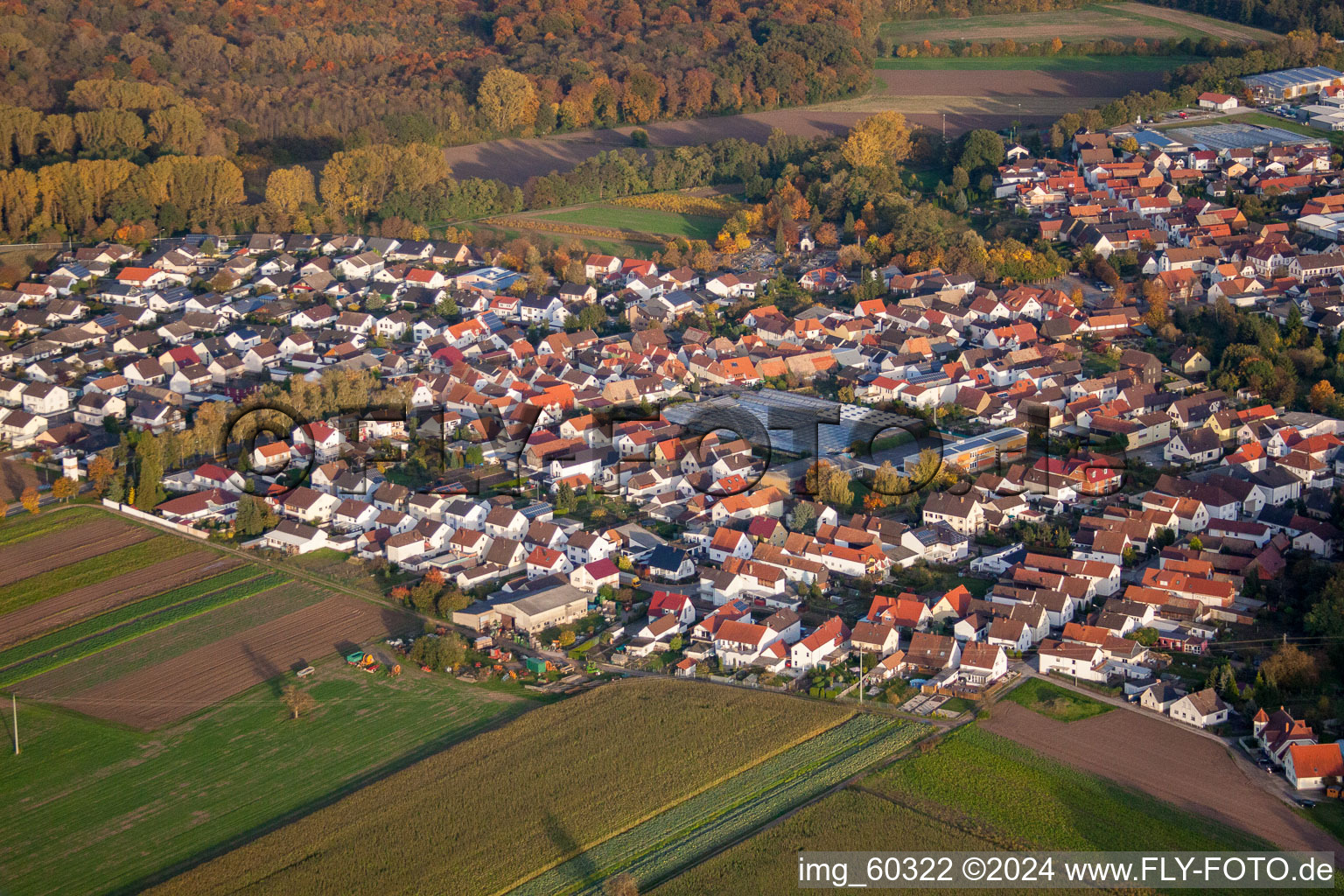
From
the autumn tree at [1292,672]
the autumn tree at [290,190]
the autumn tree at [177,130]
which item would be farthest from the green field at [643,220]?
the autumn tree at [1292,672]

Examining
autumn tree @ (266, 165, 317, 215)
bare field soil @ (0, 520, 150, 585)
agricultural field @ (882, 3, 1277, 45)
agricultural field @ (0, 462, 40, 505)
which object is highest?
agricultural field @ (882, 3, 1277, 45)

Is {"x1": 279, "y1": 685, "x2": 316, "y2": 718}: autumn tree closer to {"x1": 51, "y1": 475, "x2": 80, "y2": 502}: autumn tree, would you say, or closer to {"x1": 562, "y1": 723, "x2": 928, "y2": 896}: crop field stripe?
{"x1": 562, "y1": 723, "x2": 928, "y2": 896}: crop field stripe

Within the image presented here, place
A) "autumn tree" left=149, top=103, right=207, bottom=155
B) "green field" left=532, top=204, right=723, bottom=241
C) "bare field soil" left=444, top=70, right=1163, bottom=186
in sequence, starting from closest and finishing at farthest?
"green field" left=532, top=204, right=723, bottom=241, "autumn tree" left=149, top=103, right=207, bottom=155, "bare field soil" left=444, top=70, right=1163, bottom=186

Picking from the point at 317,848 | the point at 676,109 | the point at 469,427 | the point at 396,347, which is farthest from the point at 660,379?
the point at 676,109

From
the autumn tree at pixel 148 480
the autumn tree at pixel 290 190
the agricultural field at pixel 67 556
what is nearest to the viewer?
the agricultural field at pixel 67 556

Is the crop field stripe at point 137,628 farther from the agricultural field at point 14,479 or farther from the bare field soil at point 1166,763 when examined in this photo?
the bare field soil at point 1166,763

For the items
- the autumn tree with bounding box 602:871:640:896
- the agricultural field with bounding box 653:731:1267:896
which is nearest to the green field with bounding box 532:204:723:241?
the agricultural field with bounding box 653:731:1267:896
